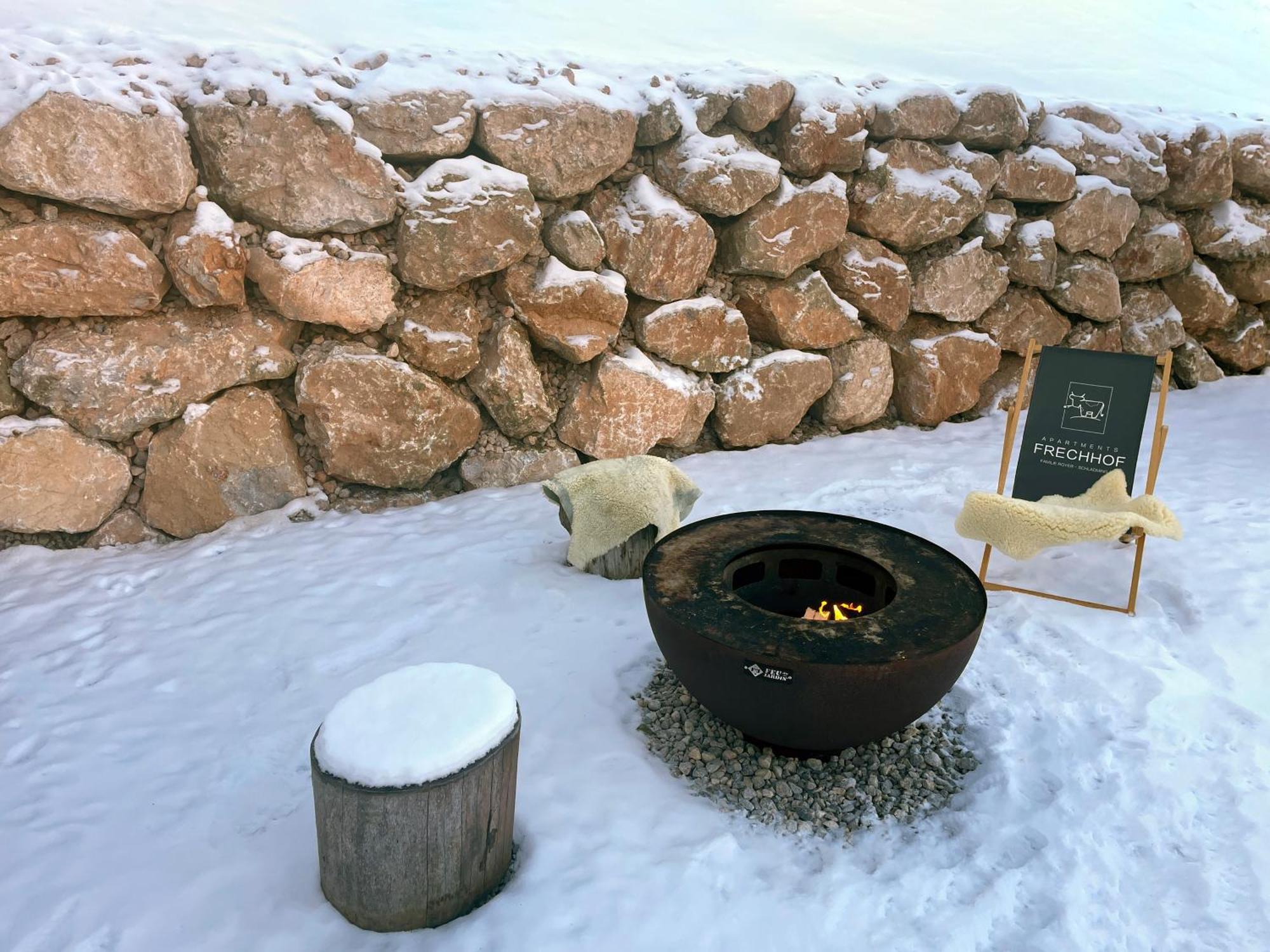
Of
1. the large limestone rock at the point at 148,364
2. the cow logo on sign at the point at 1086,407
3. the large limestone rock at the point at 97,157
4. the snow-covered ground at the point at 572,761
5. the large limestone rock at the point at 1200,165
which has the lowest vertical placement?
the snow-covered ground at the point at 572,761

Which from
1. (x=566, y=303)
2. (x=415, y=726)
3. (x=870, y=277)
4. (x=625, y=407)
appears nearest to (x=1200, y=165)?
(x=870, y=277)

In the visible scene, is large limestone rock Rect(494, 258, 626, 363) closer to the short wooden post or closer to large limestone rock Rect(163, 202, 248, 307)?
large limestone rock Rect(163, 202, 248, 307)

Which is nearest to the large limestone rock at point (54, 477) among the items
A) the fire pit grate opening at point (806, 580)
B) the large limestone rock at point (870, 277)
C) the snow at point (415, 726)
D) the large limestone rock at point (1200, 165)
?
the snow at point (415, 726)

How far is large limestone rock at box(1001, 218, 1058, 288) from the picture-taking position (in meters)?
4.93

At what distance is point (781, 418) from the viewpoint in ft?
15.3

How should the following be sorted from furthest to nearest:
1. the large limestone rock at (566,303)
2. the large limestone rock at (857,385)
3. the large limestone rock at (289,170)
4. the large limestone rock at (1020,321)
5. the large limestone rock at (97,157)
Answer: the large limestone rock at (1020,321)
the large limestone rock at (857,385)
the large limestone rock at (566,303)
the large limestone rock at (289,170)
the large limestone rock at (97,157)

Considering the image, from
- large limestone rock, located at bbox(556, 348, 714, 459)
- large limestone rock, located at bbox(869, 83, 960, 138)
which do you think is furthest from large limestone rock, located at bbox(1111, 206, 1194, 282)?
large limestone rock, located at bbox(556, 348, 714, 459)

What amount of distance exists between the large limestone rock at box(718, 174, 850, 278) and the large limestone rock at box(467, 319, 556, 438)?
4.16 feet

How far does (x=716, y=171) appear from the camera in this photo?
13.5ft

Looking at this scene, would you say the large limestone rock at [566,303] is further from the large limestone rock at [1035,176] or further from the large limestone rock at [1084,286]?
the large limestone rock at [1084,286]

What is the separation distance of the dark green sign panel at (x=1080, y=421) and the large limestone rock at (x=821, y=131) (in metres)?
1.77

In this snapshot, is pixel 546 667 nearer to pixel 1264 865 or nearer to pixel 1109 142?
pixel 1264 865

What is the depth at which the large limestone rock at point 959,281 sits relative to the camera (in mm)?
4797

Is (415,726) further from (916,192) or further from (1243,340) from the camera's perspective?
(1243,340)
